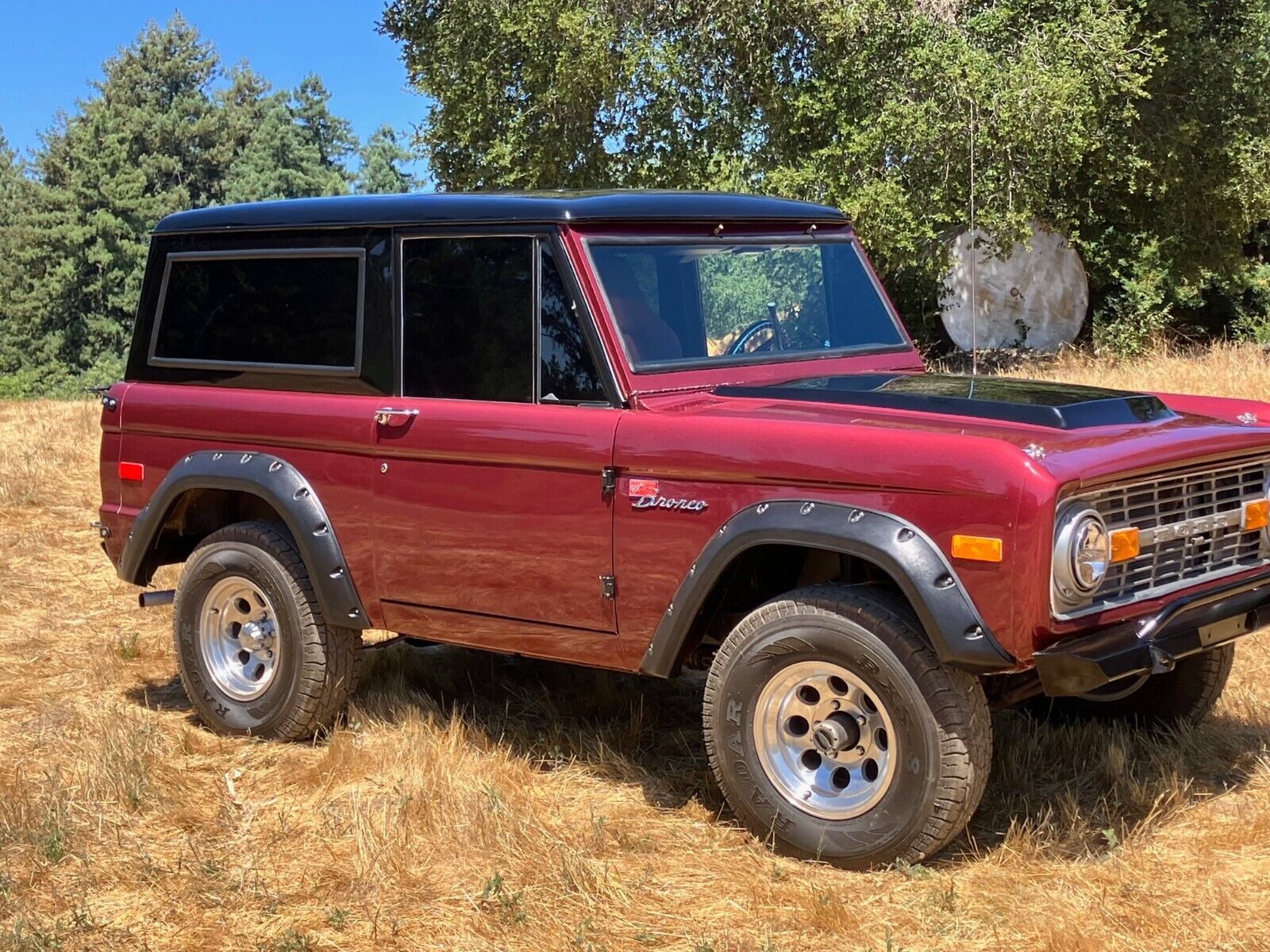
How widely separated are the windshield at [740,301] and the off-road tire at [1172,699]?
4.90 feet

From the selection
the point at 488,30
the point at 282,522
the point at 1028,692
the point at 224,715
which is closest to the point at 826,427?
the point at 1028,692

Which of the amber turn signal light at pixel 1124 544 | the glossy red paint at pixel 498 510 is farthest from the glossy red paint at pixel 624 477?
the amber turn signal light at pixel 1124 544

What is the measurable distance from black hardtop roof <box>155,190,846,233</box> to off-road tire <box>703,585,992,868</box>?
1413mm

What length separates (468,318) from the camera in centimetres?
492

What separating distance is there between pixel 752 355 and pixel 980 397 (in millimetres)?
919

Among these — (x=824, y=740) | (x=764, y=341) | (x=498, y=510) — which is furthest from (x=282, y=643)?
(x=824, y=740)

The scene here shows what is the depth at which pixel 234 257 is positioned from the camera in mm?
5684

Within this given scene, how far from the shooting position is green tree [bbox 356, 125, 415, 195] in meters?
73.9

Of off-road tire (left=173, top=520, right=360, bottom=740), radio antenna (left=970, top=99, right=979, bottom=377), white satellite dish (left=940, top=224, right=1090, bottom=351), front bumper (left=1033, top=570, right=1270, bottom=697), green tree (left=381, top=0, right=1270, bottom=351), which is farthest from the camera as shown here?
white satellite dish (left=940, top=224, right=1090, bottom=351)

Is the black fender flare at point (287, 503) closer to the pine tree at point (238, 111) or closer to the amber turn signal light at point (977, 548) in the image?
the amber turn signal light at point (977, 548)

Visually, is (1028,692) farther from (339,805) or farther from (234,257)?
(234,257)

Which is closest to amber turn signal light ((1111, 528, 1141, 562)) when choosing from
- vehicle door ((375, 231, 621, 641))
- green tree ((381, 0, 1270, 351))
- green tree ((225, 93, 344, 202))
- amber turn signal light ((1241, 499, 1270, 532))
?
amber turn signal light ((1241, 499, 1270, 532))

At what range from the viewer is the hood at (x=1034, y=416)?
3.94 metres

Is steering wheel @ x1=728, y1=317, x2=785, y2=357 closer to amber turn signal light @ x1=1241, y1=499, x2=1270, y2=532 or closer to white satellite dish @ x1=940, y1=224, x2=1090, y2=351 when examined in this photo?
amber turn signal light @ x1=1241, y1=499, x2=1270, y2=532
